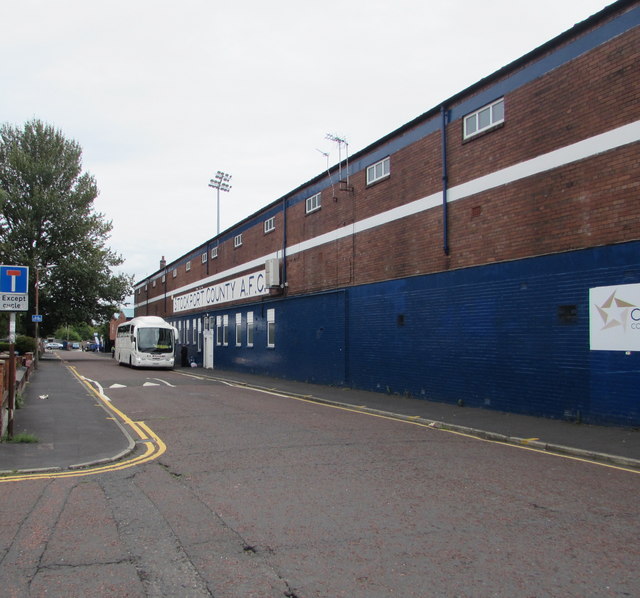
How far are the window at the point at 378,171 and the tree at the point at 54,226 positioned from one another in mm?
31108

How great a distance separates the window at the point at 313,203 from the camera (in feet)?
74.5

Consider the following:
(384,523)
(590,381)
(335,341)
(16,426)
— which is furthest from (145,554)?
(335,341)

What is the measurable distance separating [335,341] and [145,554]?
53.4ft

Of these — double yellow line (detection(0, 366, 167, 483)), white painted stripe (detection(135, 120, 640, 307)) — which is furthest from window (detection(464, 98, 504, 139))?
double yellow line (detection(0, 366, 167, 483))

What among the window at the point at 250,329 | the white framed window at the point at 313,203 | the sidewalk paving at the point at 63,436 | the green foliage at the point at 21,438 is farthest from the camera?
the window at the point at 250,329

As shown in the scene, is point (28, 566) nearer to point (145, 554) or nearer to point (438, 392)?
point (145, 554)

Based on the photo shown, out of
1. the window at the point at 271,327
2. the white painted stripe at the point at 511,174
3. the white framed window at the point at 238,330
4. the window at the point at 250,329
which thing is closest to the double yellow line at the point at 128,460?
the white painted stripe at the point at 511,174

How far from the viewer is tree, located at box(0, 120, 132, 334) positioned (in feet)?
136

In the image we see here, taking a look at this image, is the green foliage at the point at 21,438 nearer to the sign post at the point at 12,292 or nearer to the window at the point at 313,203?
the sign post at the point at 12,292

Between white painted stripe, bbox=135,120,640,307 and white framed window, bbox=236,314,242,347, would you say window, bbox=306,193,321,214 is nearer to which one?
white painted stripe, bbox=135,120,640,307

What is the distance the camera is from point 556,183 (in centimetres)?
1216

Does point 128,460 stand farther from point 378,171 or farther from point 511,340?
point 378,171

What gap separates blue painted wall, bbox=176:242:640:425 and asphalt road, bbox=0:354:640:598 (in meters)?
3.27

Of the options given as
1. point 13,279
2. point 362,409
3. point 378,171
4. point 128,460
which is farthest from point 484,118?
point 128,460
